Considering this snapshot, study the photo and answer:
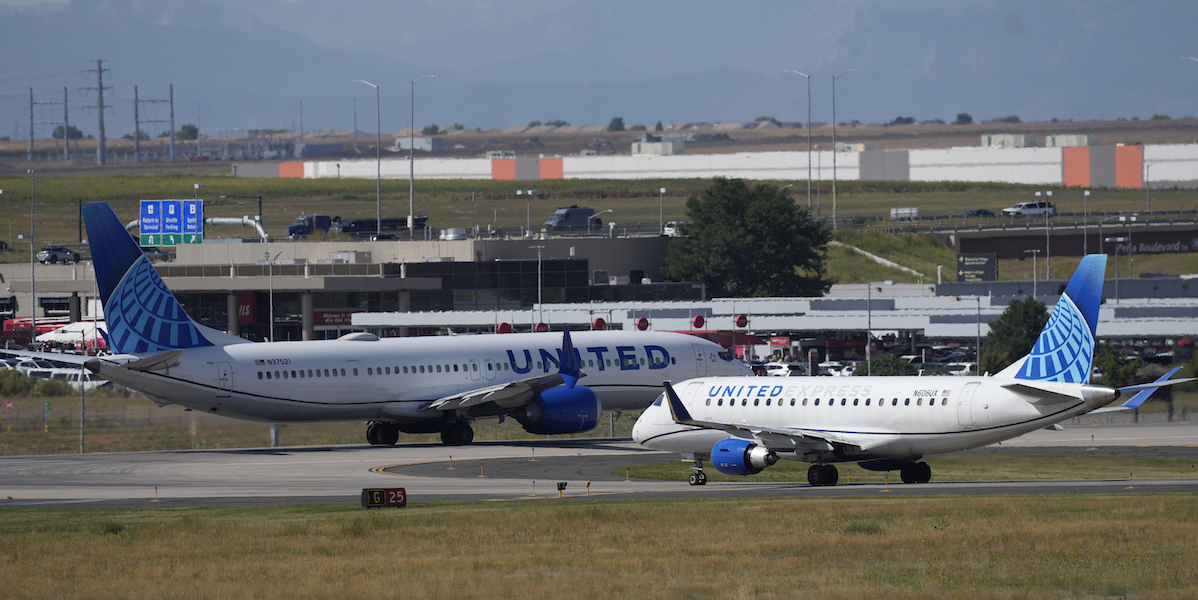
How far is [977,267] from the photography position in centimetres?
11962

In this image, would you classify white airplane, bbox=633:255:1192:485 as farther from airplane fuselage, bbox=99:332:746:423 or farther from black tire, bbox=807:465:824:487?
airplane fuselage, bbox=99:332:746:423

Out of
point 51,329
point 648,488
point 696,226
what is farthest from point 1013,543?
point 696,226

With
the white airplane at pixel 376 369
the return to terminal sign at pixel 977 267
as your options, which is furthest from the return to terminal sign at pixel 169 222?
the white airplane at pixel 376 369

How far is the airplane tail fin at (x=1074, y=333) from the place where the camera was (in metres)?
38.0

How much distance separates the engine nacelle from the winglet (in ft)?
40.0

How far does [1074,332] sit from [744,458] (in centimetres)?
982

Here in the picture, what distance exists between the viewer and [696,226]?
5167 inches

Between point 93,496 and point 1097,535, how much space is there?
27.7 m

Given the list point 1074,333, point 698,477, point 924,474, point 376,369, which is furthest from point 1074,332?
point 376,369

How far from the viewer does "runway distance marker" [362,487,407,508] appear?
3753cm

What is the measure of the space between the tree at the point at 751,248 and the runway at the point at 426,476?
217 feet

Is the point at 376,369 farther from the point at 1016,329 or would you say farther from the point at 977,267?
the point at 977,267

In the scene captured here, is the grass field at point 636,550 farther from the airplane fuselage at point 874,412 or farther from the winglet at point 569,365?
the winglet at point 569,365

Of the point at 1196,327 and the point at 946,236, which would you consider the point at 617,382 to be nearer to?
the point at 1196,327
